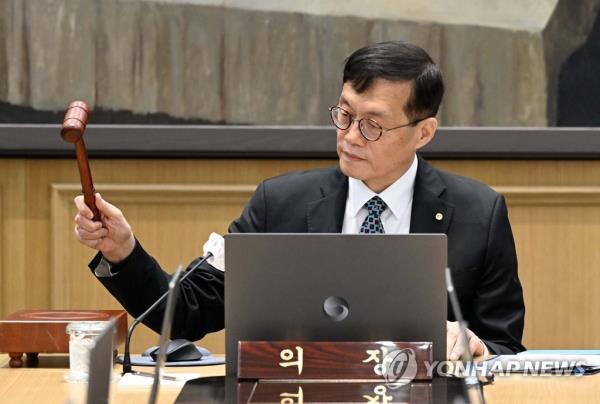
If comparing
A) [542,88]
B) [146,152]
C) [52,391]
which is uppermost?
[542,88]

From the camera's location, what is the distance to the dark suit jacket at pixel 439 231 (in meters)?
2.84

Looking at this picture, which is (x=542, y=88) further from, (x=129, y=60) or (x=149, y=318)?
(x=149, y=318)

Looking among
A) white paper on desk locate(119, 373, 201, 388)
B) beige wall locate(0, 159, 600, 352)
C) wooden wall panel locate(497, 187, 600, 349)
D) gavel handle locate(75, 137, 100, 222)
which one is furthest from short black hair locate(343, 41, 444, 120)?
wooden wall panel locate(497, 187, 600, 349)

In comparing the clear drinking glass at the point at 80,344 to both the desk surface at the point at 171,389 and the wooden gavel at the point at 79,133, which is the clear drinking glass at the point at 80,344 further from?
the wooden gavel at the point at 79,133

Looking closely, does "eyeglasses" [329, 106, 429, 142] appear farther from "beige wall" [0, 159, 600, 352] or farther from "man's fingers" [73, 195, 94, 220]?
"beige wall" [0, 159, 600, 352]

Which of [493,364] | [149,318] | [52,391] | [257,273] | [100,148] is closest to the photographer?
[257,273]

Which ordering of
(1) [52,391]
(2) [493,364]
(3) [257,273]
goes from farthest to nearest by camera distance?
(2) [493,364], (1) [52,391], (3) [257,273]

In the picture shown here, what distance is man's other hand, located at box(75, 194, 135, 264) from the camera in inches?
97.3

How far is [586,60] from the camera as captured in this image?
159 inches

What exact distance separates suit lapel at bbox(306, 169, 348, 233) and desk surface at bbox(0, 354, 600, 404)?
549 mm

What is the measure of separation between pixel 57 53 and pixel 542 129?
174 centimetres

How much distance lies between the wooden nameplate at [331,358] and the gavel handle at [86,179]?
0.50 metres

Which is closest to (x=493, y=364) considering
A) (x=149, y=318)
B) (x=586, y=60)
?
(x=149, y=318)

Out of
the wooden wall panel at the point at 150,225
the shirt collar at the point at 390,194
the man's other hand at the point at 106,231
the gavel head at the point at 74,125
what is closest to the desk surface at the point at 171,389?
the man's other hand at the point at 106,231
